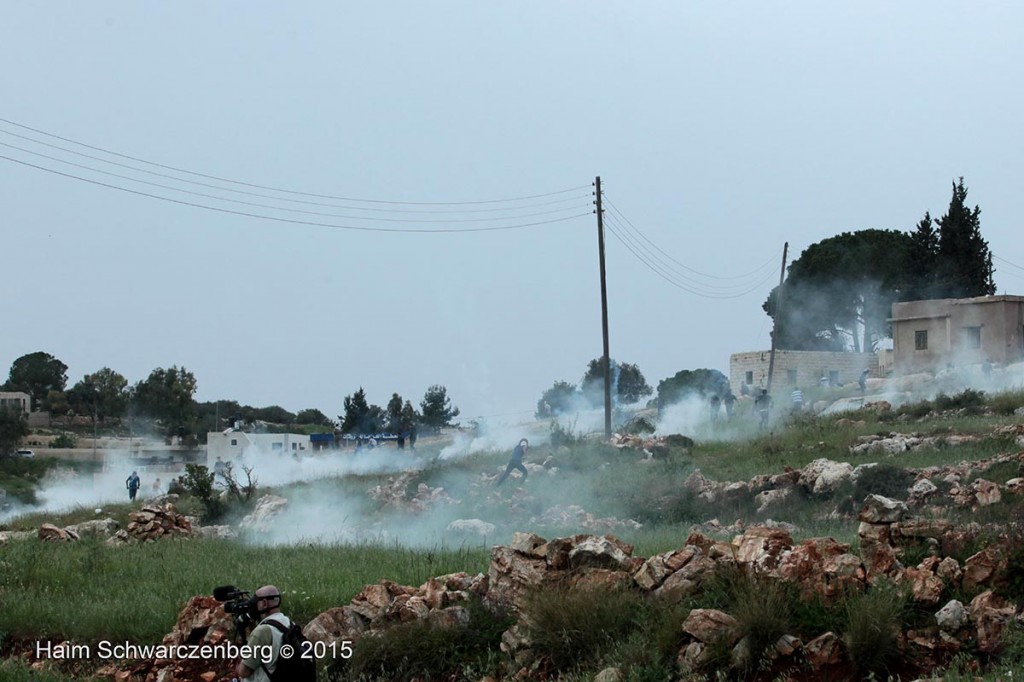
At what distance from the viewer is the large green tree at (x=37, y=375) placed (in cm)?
10031

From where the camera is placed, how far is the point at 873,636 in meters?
Result: 9.41

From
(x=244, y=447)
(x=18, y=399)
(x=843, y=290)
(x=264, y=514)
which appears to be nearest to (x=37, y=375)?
(x=18, y=399)

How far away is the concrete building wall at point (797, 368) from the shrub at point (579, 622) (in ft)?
157

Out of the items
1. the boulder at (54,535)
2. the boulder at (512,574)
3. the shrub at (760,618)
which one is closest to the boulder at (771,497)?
the boulder at (512,574)

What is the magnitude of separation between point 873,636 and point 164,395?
3444 inches

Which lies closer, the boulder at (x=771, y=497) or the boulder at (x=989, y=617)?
the boulder at (x=989, y=617)

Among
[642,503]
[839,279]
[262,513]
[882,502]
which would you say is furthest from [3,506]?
[839,279]

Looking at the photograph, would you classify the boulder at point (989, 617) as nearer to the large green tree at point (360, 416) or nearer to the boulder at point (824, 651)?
the boulder at point (824, 651)

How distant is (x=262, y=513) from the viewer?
86.9ft

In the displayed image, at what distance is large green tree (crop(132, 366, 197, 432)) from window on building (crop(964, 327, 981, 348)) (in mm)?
61593

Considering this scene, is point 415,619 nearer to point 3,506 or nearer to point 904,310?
point 3,506

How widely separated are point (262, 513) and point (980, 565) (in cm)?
1918

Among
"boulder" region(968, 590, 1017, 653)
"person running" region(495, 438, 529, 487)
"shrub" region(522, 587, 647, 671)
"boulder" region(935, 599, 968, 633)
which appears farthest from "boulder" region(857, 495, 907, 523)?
"person running" region(495, 438, 529, 487)

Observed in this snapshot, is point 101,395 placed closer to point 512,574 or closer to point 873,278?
point 873,278
